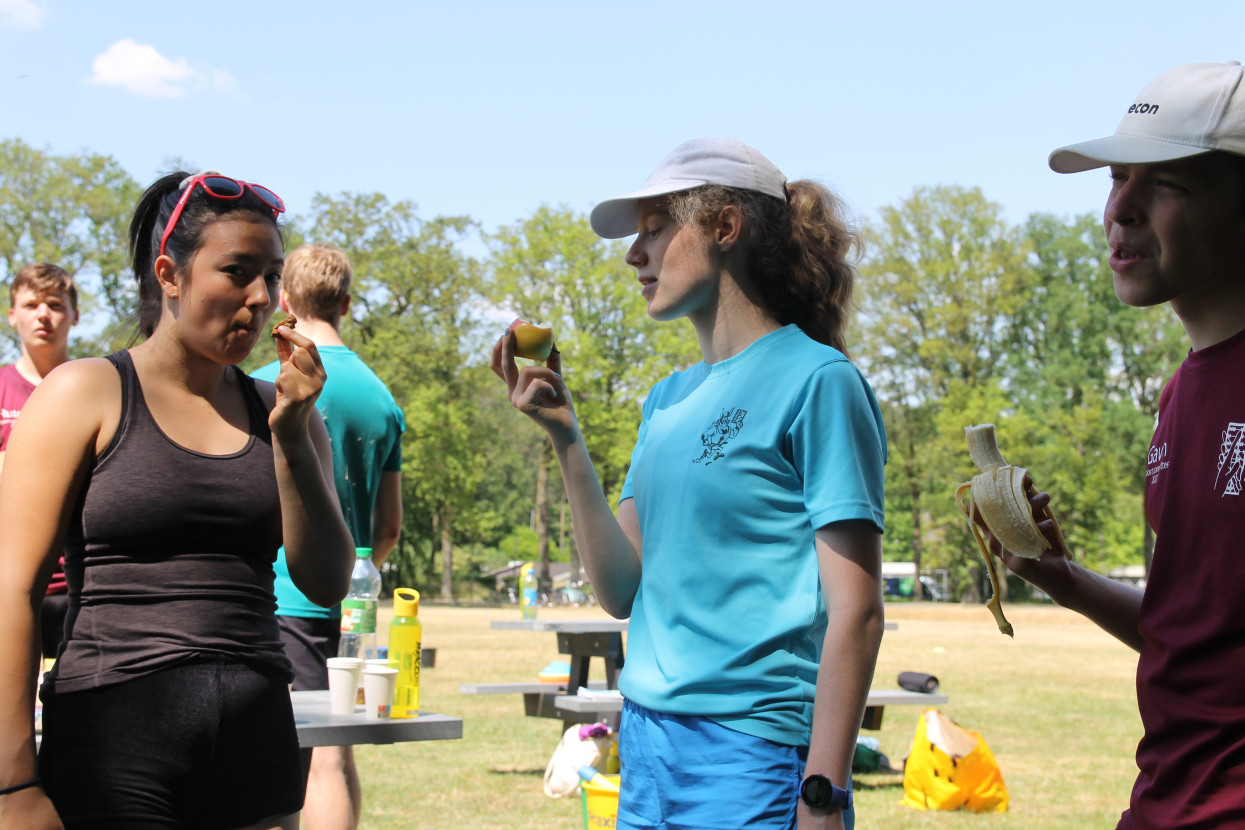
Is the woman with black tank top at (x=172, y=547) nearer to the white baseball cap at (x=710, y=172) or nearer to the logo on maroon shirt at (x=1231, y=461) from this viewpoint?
the white baseball cap at (x=710, y=172)

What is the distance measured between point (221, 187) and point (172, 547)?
0.77 m

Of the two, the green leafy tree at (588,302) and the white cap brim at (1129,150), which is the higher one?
the green leafy tree at (588,302)

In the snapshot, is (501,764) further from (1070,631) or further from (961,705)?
(1070,631)

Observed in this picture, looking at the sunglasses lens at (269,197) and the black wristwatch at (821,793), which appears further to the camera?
the sunglasses lens at (269,197)

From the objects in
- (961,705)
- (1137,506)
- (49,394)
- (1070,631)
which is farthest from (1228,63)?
(1137,506)

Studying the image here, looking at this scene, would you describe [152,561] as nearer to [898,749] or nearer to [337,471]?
[337,471]

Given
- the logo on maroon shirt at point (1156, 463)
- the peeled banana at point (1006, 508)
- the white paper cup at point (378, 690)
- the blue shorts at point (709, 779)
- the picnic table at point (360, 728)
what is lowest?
the picnic table at point (360, 728)

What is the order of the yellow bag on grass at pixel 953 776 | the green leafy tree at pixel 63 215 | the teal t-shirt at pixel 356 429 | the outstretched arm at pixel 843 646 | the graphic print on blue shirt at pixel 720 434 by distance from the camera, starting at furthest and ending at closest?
the green leafy tree at pixel 63 215 < the yellow bag on grass at pixel 953 776 < the teal t-shirt at pixel 356 429 < the graphic print on blue shirt at pixel 720 434 < the outstretched arm at pixel 843 646

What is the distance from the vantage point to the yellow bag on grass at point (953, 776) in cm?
700

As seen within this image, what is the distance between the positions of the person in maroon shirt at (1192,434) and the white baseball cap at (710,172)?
25.7 inches

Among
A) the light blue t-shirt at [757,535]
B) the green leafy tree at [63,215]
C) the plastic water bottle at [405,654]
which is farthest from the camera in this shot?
the green leafy tree at [63,215]

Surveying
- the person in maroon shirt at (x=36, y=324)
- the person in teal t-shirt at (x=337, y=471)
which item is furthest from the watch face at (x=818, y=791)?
the person in maroon shirt at (x=36, y=324)

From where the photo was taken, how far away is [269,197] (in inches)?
96.4

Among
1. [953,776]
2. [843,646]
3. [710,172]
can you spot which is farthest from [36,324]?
[953,776]
